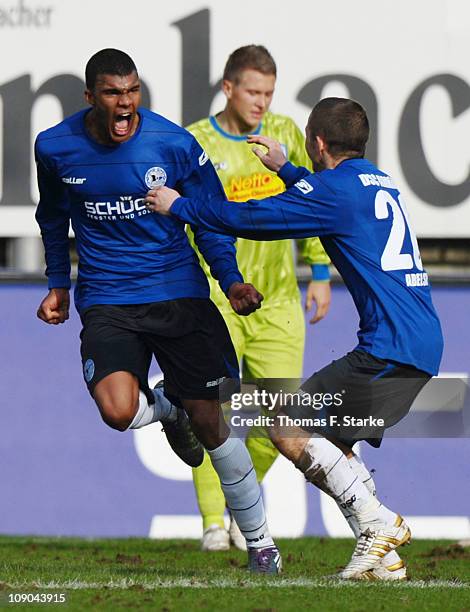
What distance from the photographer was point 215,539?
8.51 meters

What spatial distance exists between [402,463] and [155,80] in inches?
104

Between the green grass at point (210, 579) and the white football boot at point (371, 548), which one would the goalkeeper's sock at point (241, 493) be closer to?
A: the green grass at point (210, 579)

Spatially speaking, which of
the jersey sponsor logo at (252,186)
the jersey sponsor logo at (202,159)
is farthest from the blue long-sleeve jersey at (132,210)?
the jersey sponsor logo at (252,186)

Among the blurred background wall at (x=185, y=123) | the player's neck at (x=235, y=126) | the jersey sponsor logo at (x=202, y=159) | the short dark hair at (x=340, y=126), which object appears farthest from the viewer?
the blurred background wall at (x=185, y=123)

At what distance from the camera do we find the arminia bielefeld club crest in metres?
6.96

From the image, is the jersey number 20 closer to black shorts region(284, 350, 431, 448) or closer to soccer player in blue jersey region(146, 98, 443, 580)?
soccer player in blue jersey region(146, 98, 443, 580)

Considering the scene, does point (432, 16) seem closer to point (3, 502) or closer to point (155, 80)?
point (155, 80)

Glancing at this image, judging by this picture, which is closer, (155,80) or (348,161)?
(348,161)

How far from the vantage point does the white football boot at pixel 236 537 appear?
8.47m

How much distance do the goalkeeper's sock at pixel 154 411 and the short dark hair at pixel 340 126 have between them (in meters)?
1.31

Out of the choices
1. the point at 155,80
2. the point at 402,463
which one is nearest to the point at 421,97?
the point at 155,80

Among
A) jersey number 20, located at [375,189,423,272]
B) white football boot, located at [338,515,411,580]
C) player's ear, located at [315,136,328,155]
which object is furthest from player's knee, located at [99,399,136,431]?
player's ear, located at [315,136,328,155]

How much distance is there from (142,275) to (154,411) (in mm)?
585

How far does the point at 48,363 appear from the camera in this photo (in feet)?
31.1
